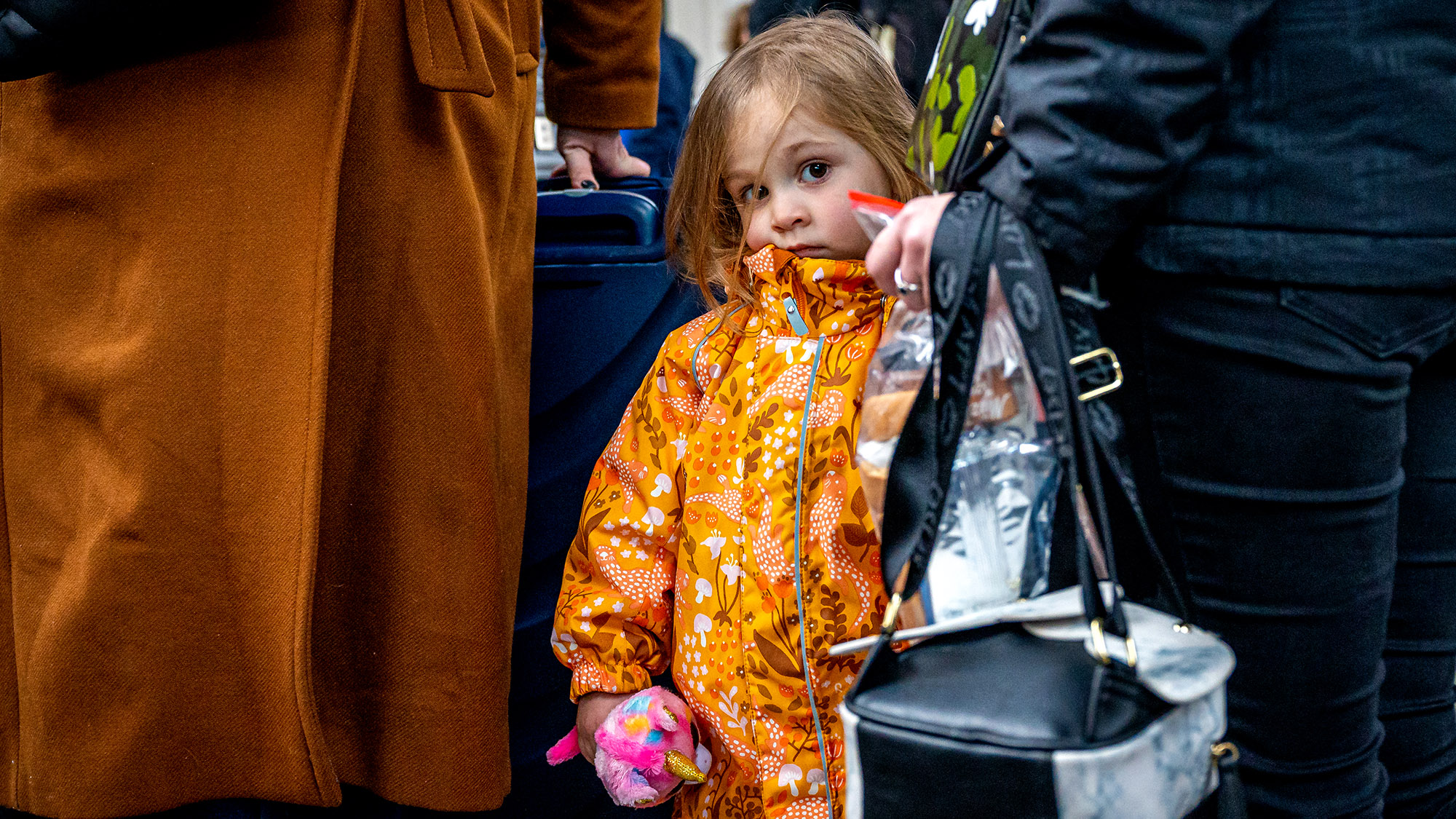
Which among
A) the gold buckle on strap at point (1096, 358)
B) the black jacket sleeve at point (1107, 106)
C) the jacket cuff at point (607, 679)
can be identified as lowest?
the jacket cuff at point (607, 679)

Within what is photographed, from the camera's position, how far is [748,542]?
121 centimetres

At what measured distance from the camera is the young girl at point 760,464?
1174 mm

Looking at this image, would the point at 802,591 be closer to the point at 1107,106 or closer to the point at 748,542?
the point at 748,542

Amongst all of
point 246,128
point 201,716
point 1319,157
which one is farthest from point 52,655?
point 1319,157

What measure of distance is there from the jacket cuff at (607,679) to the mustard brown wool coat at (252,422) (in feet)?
0.34

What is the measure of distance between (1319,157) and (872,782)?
556mm

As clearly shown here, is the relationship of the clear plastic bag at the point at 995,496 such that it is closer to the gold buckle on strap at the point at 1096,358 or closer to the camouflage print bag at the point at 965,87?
the gold buckle on strap at the point at 1096,358

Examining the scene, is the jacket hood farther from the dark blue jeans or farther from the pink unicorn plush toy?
the pink unicorn plush toy

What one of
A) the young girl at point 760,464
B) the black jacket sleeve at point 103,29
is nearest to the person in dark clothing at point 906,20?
the young girl at point 760,464

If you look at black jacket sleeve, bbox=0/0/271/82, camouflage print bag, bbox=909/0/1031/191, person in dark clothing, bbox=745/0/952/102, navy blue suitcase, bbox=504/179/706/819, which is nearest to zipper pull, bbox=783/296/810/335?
camouflage print bag, bbox=909/0/1031/191

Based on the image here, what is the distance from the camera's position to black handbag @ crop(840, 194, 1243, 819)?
765mm

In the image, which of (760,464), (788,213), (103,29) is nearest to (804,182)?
(788,213)

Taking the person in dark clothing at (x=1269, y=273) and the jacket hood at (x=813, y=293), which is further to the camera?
the jacket hood at (x=813, y=293)

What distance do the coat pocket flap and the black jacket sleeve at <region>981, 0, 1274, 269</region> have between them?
580 millimetres
